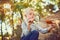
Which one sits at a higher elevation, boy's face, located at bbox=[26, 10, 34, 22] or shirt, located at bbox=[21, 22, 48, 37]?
boy's face, located at bbox=[26, 10, 34, 22]

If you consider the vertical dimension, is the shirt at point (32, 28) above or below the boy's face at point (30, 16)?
below

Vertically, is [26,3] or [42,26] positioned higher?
[26,3]

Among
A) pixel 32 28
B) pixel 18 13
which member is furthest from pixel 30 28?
pixel 18 13

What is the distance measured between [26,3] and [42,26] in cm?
25

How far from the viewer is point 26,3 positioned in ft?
5.01

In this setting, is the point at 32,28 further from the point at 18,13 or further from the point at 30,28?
the point at 18,13

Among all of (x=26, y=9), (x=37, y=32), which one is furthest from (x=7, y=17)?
(x=37, y=32)

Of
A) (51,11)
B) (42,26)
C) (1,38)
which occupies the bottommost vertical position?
(1,38)

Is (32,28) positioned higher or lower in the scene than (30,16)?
lower

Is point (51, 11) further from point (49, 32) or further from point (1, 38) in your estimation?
point (1, 38)

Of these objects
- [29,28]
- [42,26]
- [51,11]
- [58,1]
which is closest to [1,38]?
[29,28]

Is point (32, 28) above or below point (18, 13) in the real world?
below

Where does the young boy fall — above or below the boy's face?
below

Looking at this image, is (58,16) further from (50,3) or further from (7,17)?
(7,17)
